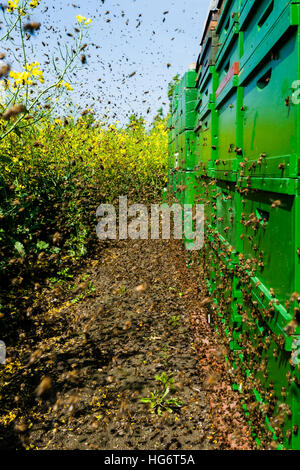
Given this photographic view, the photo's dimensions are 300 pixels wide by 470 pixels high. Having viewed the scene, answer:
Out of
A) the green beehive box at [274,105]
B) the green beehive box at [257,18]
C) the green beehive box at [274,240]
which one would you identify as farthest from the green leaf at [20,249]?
the green beehive box at [257,18]

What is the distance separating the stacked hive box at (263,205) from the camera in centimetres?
148

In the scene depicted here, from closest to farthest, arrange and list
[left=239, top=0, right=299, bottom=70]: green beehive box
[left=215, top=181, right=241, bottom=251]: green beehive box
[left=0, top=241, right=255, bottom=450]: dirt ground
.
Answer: [left=239, top=0, right=299, bottom=70]: green beehive box, [left=0, top=241, right=255, bottom=450]: dirt ground, [left=215, top=181, right=241, bottom=251]: green beehive box

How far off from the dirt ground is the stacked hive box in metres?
0.32

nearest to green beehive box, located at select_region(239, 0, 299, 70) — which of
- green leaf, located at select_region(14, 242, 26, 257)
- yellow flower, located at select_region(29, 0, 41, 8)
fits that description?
yellow flower, located at select_region(29, 0, 41, 8)

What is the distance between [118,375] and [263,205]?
1.90m

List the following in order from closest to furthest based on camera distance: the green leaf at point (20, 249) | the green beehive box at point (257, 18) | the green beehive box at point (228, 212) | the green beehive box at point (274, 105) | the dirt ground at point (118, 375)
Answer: the green beehive box at point (274, 105) < the green beehive box at point (257, 18) < the dirt ground at point (118, 375) < the green beehive box at point (228, 212) < the green leaf at point (20, 249)

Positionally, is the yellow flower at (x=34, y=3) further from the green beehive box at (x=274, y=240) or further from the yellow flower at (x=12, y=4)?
the green beehive box at (x=274, y=240)

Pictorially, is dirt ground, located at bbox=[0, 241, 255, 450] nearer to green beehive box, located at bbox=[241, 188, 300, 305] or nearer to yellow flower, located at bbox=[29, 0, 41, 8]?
green beehive box, located at bbox=[241, 188, 300, 305]

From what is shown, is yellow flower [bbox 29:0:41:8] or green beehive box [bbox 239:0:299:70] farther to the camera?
yellow flower [bbox 29:0:41:8]

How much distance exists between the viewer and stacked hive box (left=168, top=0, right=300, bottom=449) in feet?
4.84

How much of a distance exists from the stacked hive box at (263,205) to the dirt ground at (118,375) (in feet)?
1.06

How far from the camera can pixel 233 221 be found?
2732 millimetres

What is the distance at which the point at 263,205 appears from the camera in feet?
6.35

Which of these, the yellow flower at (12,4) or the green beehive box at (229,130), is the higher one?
the yellow flower at (12,4)
